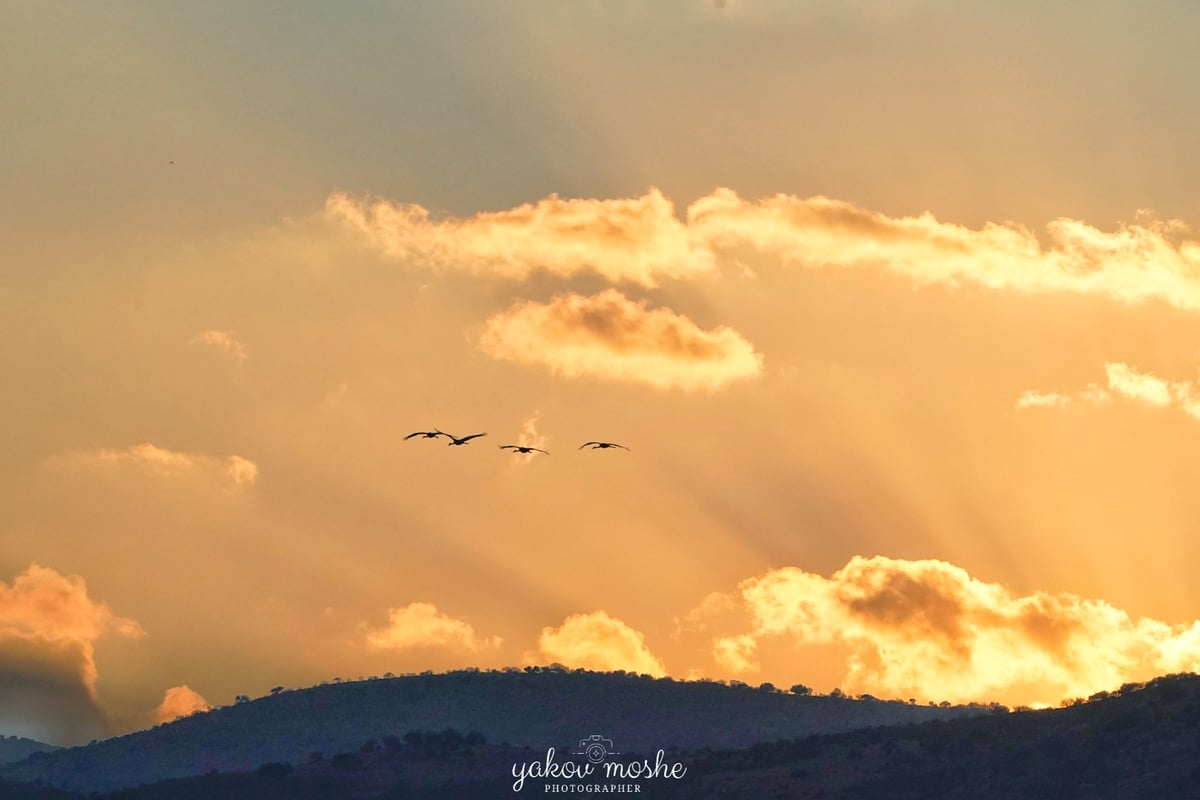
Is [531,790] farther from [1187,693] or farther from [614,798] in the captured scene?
[1187,693]

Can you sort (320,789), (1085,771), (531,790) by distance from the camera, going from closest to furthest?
(1085,771) → (531,790) → (320,789)

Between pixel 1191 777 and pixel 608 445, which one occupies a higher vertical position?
pixel 608 445

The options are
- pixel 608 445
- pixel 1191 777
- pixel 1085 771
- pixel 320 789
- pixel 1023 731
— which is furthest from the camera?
pixel 320 789

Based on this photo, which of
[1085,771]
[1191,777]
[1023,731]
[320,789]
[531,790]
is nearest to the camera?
[1191,777]

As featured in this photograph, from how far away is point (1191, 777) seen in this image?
144 m

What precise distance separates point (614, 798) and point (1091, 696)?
4380 cm

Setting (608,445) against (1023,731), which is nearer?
(608,445)

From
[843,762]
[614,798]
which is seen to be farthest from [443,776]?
[843,762]

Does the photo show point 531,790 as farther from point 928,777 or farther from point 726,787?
point 928,777

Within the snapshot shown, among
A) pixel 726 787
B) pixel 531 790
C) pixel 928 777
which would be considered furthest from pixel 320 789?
pixel 928 777

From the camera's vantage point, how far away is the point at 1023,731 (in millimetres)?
166375

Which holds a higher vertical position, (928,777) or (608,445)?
(608,445)

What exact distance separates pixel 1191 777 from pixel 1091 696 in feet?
105

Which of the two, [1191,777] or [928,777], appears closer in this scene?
[1191,777]
